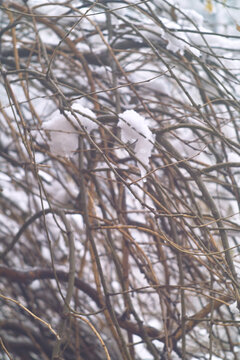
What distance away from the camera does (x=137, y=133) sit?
102cm

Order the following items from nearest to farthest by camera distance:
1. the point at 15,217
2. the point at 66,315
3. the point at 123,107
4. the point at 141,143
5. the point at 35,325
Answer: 1. the point at 66,315
2. the point at 141,143
3. the point at 123,107
4. the point at 35,325
5. the point at 15,217

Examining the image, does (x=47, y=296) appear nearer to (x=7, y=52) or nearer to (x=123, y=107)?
(x=123, y=107)

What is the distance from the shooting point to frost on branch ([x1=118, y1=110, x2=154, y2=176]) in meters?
0.98

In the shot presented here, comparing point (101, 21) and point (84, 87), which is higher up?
point (101, 21)

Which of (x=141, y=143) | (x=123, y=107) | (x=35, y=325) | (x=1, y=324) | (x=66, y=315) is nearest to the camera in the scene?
(x=66, y=315)

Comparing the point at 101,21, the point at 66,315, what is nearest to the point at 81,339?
the point at 66,315

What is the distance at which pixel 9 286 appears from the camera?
1631 mm

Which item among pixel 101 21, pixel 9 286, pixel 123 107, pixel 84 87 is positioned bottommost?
pixel 9 286

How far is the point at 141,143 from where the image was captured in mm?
1012

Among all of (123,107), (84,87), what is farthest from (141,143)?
(84,87)

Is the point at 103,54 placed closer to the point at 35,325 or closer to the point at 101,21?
the point at 101,21

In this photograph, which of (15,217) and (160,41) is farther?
(15,217)

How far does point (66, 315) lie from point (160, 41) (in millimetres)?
1022

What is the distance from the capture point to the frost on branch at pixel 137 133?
0.98m
